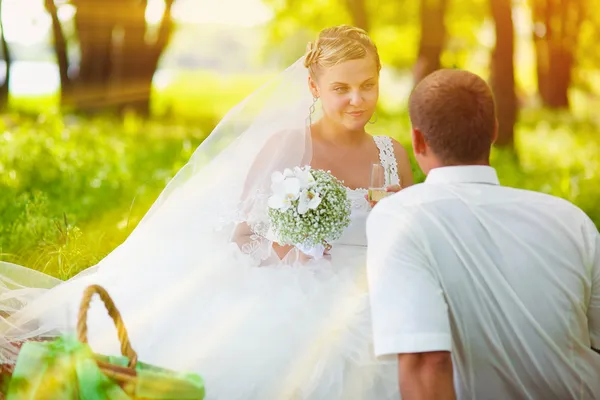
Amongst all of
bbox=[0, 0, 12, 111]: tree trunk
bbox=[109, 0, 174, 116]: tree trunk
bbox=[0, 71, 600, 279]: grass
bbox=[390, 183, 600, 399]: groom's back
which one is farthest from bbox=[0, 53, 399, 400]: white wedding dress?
bbox=[109, 0, 174, 116]: tree trunk

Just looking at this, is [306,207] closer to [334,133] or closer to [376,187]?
[376,187]

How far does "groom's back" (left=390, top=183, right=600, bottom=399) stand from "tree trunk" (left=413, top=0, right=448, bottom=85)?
12.1 m

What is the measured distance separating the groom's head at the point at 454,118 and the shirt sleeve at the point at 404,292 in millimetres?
246

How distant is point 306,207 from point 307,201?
0.10ft

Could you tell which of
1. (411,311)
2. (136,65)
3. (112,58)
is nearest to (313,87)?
(411,311)

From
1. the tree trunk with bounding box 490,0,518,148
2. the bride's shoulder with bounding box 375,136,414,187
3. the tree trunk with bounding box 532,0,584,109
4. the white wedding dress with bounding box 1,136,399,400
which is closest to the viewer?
the white wedding dress with bounding box 1,136,399,400

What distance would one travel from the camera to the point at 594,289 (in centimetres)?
277

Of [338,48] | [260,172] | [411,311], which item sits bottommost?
[411,311]

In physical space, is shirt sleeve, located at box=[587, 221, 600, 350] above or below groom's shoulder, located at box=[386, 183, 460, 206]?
below

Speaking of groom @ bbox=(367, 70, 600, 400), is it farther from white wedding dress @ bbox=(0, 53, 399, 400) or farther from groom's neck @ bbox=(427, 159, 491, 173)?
white wedding dress @ bbox=(0, 53, 399, 400)

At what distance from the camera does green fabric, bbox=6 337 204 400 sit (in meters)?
2.59

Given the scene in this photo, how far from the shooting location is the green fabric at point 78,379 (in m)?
2.59

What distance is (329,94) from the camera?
450cm

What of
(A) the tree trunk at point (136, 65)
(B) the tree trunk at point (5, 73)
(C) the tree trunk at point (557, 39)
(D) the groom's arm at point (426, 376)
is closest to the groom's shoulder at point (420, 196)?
(D) the groom's arm at point (426, 376)
